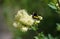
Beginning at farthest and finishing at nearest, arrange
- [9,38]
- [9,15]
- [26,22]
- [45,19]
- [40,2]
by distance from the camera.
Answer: [9,38], [9,15], [40,2], [45,19], [26,22]

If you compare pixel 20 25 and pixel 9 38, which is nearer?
pixel 20 25

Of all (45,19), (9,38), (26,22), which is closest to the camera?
(26,22)

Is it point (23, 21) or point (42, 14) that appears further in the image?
point (42, 14)

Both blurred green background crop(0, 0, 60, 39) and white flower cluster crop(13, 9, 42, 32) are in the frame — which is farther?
blurred green background crop(0, 0, 60, 39)

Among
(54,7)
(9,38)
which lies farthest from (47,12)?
(9,38)

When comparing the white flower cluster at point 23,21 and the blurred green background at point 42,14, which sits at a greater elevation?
the blurred green background at point 42,14

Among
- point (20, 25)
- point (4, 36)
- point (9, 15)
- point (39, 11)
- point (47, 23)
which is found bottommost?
point (20, 25)

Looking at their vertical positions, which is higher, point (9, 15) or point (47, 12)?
point (9, 15)

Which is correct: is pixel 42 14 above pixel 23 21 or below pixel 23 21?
above

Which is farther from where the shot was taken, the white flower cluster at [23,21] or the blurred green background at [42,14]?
the blurred green background at [42,14]

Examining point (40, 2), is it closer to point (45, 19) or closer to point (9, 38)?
point (45, 19)

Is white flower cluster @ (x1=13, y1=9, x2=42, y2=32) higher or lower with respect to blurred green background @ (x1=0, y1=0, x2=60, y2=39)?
lower
